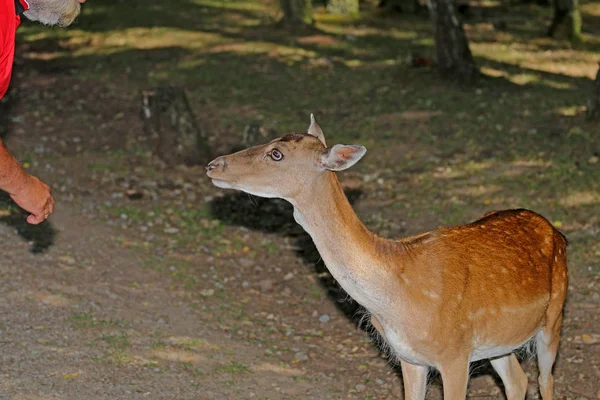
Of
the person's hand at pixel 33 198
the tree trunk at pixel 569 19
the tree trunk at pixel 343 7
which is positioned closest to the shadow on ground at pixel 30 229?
the person's hand at pixel 33 198

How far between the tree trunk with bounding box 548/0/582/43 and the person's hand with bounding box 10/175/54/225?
44.9 ft

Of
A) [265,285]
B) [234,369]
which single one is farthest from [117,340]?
[265,285]

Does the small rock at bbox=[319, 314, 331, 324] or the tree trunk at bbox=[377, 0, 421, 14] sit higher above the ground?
the small rock at bbox=[319, 314, 331, 324]

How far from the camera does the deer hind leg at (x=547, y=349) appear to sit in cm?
593

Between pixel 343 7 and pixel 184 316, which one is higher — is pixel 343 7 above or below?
below

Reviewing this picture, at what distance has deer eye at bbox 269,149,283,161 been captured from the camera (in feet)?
17.0

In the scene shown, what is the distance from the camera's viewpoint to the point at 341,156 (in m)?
4.98

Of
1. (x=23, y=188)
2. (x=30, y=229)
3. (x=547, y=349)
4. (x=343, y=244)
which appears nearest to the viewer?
(x=23, y=188)

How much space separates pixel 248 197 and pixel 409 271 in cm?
536

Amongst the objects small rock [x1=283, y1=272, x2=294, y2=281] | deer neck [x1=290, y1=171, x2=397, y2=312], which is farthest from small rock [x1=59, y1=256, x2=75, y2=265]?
deer neck [x1=290, y1=171, x2=397, y2=312]

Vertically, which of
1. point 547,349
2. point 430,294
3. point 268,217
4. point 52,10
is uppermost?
point 52,10

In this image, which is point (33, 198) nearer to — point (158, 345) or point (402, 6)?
point (158, 345)

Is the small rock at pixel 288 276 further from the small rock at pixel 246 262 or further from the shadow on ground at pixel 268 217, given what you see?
the small rock at pixel 246 262

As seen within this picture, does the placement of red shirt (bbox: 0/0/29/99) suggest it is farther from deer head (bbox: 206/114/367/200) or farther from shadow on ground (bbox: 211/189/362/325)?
shadow on ground (bbox: 211/189/362/325)
